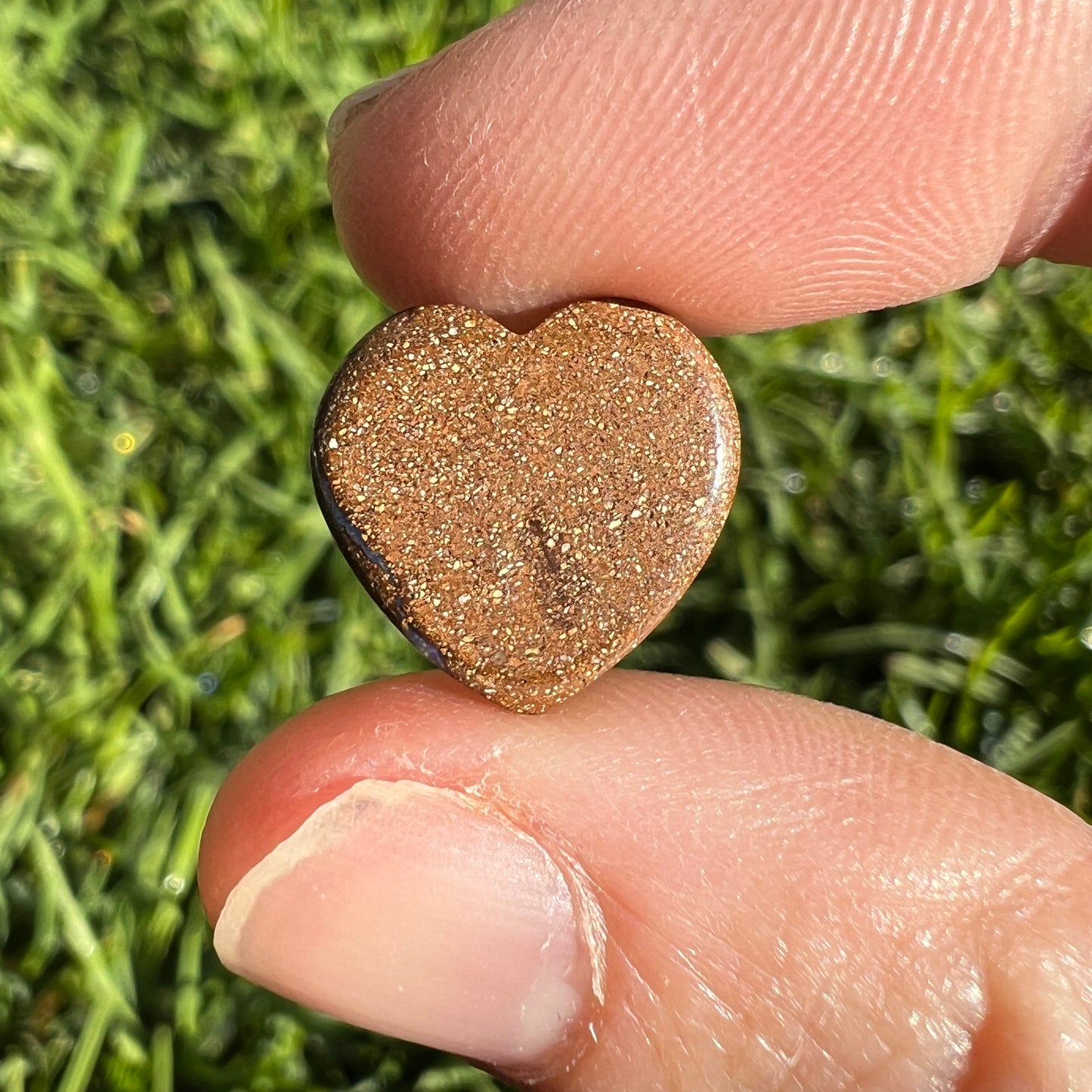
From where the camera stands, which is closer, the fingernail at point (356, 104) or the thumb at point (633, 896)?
the thumb at point (633, 896)

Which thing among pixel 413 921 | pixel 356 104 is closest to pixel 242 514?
pixel 356 104

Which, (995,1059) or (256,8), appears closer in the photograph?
(995,1059)

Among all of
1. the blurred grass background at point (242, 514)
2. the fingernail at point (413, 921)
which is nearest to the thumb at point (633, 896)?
the fingernail at point (413, 921)

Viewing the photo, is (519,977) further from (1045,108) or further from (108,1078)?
(1045,108)

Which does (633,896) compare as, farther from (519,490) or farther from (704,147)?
(704,147)

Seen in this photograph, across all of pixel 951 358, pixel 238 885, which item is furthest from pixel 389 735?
pixel 951 358

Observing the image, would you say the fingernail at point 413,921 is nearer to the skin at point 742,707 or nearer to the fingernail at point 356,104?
the skin at point 742,707

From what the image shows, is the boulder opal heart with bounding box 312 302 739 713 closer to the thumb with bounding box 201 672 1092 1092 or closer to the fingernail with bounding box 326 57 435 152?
the thumb with bounding box 201 672 1092 1092
